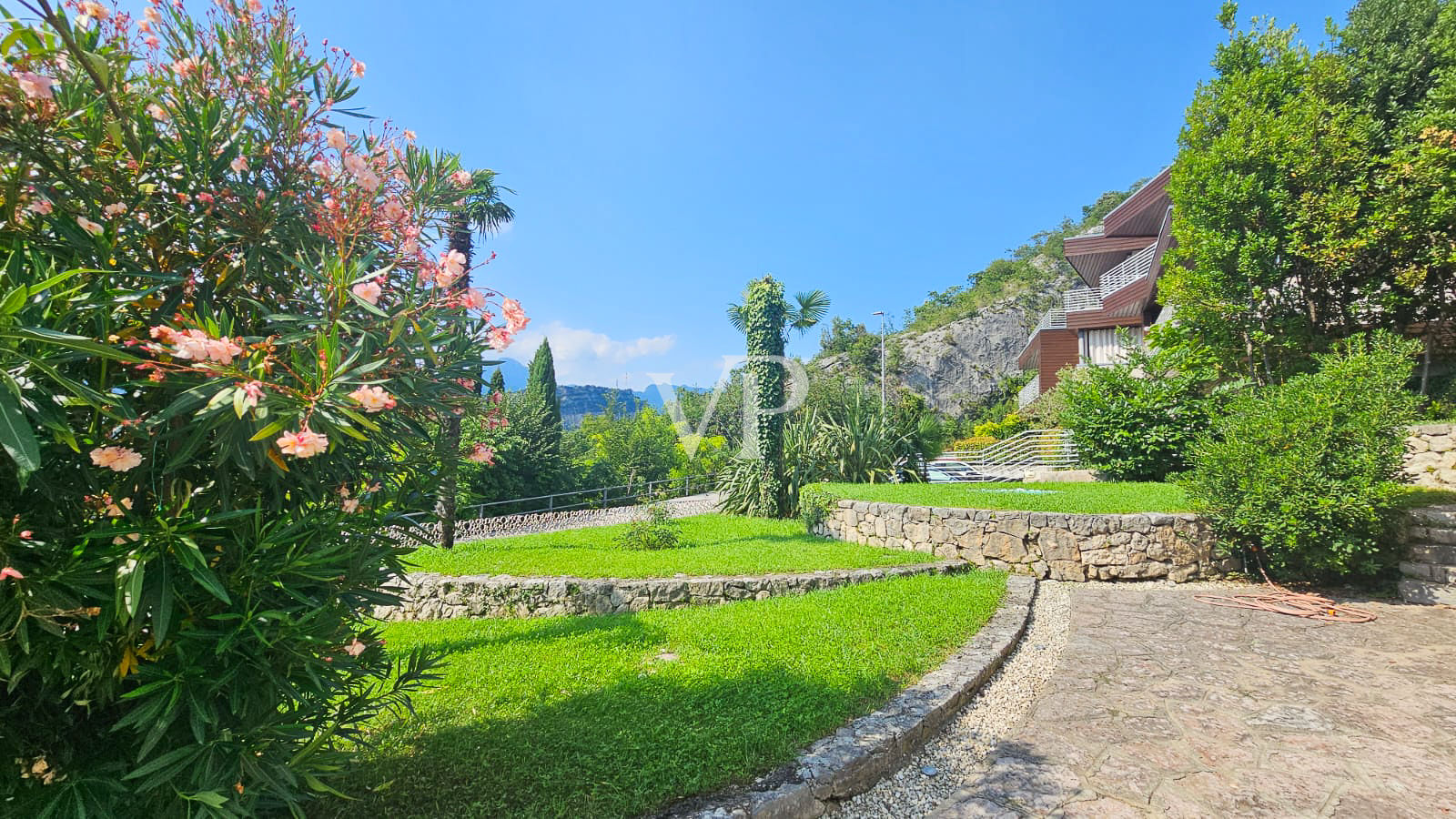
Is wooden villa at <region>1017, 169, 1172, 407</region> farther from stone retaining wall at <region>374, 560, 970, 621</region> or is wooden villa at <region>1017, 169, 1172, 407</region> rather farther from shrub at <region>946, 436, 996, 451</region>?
stone retaining wall at <region>374, 560, 970, 621</region>

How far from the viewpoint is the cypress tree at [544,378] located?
21.3 metres

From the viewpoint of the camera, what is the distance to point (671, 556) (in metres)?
8.43

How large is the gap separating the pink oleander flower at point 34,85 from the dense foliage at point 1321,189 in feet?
47.6

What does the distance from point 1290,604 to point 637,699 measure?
287 inches

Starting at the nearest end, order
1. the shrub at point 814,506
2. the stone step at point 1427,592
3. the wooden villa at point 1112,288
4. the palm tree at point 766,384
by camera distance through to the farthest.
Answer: the stone step at point 1427,592 → the shrub at point 814,506 → the palm tree at point 766,384 → the wooden villa at point 1112,288

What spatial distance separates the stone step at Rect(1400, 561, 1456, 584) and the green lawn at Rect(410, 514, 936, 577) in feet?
16.7

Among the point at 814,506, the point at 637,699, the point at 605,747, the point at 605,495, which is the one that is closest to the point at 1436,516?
the point at 814,506

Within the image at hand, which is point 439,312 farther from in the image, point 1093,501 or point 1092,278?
point 1092,278

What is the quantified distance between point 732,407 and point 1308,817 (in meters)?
28.9

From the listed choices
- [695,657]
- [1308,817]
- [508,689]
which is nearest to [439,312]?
[508,689]

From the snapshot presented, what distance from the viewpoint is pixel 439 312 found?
1.94m

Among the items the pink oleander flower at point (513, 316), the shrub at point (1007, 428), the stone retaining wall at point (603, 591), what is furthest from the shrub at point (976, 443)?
the pink oleander flower at point (513, 316)

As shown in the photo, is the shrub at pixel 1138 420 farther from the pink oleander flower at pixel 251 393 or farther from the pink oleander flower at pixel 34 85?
the pink oleander flower at pixel 34 85

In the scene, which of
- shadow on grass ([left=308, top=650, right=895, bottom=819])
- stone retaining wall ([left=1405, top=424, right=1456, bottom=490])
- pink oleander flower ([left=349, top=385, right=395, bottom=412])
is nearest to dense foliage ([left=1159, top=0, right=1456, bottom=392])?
stone retaining wall ([left=1405, top=424, right=1456, bottom=490])
